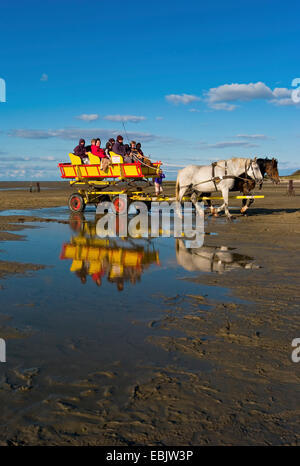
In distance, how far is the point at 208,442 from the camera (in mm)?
2631

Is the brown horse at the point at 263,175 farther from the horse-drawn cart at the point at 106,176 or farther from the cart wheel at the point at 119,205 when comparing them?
the cart wheel at the point at 119,205

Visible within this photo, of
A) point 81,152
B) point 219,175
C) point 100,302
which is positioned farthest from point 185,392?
point 81,152

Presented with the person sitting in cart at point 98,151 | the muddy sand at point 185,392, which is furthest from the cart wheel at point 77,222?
the muddy sand at point 185,392

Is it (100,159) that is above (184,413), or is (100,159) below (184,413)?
above

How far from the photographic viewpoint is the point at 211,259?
27.3 feet

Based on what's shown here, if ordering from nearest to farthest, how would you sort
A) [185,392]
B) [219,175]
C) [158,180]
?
[185,392] < [219,175] < [158,180]

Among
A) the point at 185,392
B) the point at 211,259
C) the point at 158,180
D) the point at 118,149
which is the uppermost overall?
the point at 118,149

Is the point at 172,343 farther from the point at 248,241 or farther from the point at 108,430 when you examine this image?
the point at 248,241

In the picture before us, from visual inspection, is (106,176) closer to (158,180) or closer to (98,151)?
(98,151)

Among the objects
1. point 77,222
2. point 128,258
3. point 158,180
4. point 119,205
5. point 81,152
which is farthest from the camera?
point 158,180

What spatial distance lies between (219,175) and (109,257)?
821 centimetres

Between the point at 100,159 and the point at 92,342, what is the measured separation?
1372 centimetres

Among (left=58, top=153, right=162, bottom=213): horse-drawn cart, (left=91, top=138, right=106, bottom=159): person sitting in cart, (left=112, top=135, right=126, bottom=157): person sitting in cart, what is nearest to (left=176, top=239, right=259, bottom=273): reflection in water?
(left=58, top=153, right=162, bottom=213): horse-drawn cart
